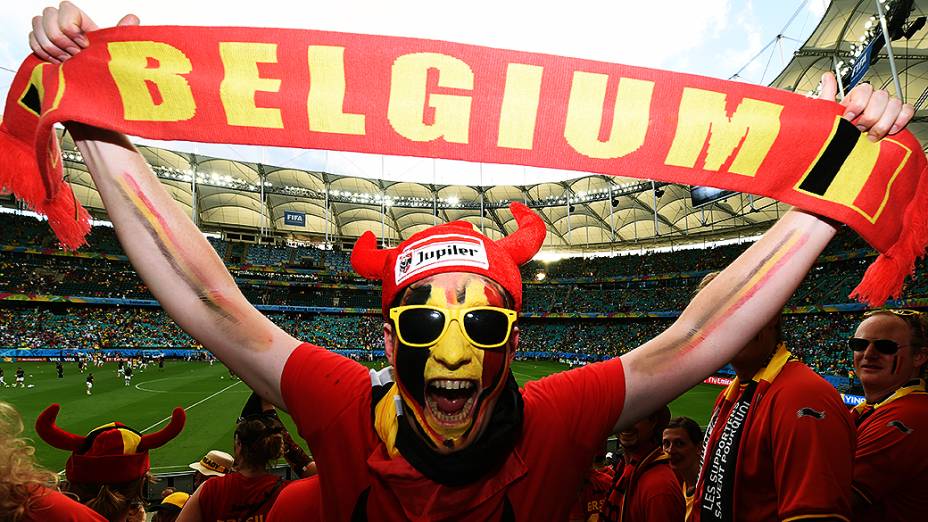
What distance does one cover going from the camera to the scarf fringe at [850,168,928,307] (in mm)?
2096

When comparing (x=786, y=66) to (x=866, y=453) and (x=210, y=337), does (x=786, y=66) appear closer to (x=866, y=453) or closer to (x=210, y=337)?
(x=866, y=453)

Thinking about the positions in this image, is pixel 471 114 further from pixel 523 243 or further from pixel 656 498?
pixel 656 498

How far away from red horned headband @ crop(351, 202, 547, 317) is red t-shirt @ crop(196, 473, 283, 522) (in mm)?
2752

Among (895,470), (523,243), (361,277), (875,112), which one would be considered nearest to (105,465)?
(523,243)

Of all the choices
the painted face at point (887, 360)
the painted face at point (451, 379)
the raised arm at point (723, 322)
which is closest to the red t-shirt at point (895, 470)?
the painted face at point (887, 360)

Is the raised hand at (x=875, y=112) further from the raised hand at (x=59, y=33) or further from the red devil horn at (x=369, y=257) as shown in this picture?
the raised hand at (x=59, y=33)

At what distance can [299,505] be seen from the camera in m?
2.63

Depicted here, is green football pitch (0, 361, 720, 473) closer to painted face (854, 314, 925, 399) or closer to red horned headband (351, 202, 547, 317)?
red horned headband (351, 202, 547, 317)

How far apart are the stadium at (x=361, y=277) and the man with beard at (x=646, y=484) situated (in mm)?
Result: 15235

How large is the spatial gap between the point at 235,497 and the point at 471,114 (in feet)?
11.4

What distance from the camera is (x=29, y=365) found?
3152 centimetres

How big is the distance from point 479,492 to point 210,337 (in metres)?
1.11

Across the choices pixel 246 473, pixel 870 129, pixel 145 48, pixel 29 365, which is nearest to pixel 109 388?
pixel 29 365

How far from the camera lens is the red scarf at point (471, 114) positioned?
1.88 metres
